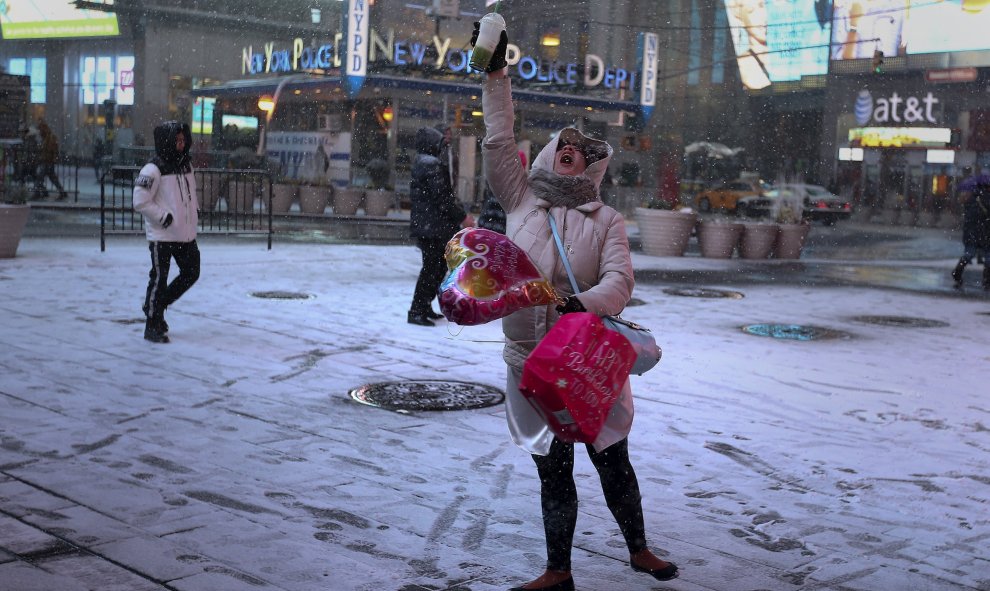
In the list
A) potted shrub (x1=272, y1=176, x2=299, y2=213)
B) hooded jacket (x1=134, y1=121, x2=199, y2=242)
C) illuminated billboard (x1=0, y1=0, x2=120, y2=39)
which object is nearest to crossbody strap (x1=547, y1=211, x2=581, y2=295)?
hooded jacket (x1=134, y1=121, x2=199, y2=242)

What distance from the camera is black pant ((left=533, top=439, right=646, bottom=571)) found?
4.21 metres

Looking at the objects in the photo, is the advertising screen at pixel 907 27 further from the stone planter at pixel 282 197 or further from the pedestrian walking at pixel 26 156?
the pedestrian walking at pixel 26 156

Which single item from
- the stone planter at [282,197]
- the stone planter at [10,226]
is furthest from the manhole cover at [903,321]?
the stone planter at [282,197]

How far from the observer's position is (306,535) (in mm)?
4770

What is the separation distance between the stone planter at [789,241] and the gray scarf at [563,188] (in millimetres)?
18496

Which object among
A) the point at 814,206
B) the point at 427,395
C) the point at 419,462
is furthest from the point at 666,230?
the point at 814,206

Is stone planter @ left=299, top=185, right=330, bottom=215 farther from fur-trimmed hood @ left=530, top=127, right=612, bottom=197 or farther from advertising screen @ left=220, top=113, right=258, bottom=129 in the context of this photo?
fur-trimmed hood @ left=530, top=127, right=612, bottom=197

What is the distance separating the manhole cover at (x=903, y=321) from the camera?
12.5 m

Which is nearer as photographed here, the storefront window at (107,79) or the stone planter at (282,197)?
the stone planter at (282,197)

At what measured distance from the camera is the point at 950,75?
50938 millimetres

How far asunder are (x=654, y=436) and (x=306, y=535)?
8.88 ft

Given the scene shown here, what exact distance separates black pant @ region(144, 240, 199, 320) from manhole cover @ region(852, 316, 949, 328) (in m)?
7.42

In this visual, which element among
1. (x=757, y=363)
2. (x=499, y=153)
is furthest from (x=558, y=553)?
(x=757, y=363)

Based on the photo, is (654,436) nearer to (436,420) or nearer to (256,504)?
(436,420)
